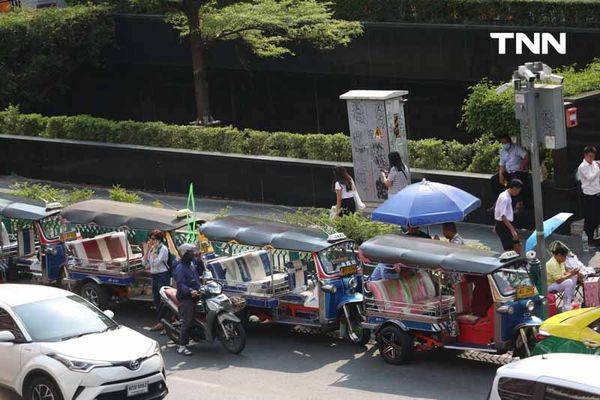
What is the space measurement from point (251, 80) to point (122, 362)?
18.3 metres

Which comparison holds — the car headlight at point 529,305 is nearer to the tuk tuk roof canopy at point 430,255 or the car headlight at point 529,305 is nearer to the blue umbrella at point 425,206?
the tuk tuk roof canopy at point 430,255

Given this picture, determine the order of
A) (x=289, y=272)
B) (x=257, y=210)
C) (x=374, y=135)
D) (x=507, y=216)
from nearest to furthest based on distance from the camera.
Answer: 1. (x=289, y=272)
2. (x=507, y=216)
3. (x=374, y=135)
4. (x=257, y=210)

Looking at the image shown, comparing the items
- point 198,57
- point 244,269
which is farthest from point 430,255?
point 198,57

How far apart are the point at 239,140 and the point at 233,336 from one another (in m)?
9.72

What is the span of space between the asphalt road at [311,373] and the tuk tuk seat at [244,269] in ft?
2.71

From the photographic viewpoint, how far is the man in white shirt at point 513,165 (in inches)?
809

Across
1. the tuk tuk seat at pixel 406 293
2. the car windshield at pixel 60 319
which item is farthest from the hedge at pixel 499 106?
the car windshield at pixel 60 319

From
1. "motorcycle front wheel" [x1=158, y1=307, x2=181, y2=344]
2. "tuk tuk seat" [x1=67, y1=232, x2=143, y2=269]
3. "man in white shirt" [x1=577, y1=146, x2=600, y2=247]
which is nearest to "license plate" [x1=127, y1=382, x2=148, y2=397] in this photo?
"motorcycle front wheel" [x1=158, y1=307, x2=181, y2=344]

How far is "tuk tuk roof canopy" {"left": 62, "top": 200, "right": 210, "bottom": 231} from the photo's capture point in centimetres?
1795

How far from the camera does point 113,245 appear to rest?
62.4 ft

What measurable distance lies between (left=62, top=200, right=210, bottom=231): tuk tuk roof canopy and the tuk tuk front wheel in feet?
12.4

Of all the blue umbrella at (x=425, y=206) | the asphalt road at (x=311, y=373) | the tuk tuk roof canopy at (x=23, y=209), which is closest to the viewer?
the asphalt road at (x=311, y=373)

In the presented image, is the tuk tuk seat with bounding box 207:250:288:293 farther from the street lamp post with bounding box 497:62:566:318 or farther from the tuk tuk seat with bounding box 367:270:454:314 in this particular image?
→ the street lamp post with bounding box 497:62:566:318

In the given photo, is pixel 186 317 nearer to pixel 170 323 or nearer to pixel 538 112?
pixel 170 323
